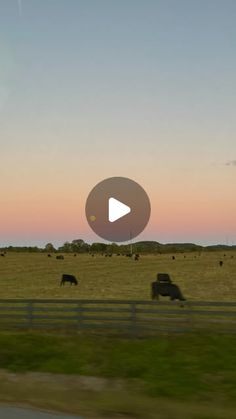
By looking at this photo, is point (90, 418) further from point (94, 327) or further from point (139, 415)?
point (94, 327)

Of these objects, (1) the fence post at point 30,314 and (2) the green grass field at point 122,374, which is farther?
(1) the fence post at point 30,314

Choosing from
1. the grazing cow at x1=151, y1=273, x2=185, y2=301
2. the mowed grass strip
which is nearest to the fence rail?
the mowed grass strip

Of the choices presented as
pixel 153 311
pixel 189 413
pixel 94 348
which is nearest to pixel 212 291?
pixel 153 311

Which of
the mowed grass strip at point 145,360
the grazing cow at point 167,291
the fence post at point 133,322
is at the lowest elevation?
the mowed grass strip at point 145,360

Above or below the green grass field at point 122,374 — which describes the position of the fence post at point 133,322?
above

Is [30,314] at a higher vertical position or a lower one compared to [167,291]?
lower

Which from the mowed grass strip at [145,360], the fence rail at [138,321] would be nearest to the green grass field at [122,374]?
the mowed grass strip at [145,360]

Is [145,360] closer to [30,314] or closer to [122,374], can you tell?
[122,374]

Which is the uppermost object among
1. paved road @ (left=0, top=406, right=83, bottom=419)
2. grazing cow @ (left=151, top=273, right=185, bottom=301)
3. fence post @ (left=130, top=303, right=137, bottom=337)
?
grazing cow @ (left=151, top=273, right=185, bottom=301)

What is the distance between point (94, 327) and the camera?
17.8 m

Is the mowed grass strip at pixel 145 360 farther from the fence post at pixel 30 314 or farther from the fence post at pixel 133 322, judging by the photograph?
the fence post at pixel 30 314

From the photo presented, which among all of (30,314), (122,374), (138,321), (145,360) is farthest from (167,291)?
(122,374)

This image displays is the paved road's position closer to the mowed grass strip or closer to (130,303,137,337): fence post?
the mowed grass strip

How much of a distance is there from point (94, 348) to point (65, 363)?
5.17 ft
